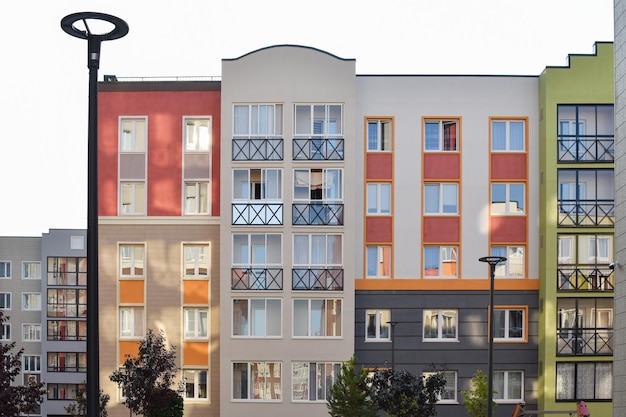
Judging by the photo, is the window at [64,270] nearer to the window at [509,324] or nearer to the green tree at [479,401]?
the window at [509,324]

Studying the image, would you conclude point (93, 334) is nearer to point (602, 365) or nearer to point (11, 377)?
point (11, 377)

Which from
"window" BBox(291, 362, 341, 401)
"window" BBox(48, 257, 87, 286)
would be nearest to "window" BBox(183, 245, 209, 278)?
"window" BBox(291, 362, 341, 401)

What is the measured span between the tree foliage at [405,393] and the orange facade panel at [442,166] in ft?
37.4

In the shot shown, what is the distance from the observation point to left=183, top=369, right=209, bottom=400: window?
35375 millimetres

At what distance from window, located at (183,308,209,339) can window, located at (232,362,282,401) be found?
2361mm

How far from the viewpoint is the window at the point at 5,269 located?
7556cm

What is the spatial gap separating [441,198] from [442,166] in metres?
1.37

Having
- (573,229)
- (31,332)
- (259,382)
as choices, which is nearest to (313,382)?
(259,382)

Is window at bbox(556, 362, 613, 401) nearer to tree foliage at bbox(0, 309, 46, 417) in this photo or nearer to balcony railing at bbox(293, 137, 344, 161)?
balcony railing at bbox(293, 137, 344, 161)

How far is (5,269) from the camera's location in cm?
7569

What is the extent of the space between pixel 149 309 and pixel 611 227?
19766 mm

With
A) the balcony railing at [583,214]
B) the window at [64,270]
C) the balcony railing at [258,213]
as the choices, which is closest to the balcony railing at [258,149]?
the balcony railing at [258,213]

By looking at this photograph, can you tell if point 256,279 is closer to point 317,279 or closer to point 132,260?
point 317,279

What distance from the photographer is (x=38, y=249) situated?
2970 inches
